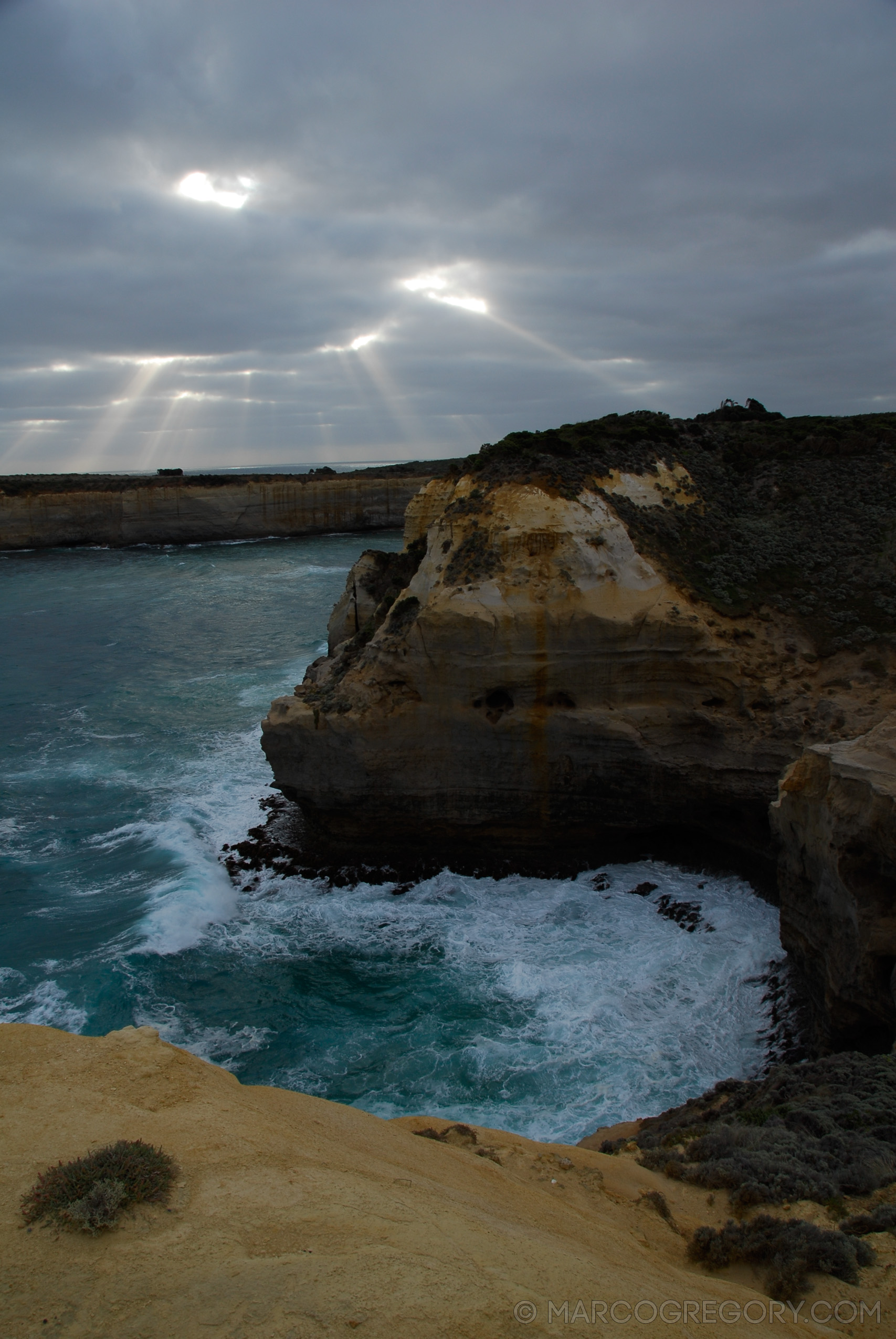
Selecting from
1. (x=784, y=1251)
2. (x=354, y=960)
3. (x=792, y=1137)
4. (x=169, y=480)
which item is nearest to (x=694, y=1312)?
(x=784, y=1251)

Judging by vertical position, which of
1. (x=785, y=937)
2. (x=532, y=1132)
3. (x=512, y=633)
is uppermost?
(x=512, y=633)

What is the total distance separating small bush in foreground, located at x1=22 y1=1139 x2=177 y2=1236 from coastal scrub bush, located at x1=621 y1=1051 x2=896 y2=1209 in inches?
164

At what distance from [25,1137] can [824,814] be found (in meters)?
9.14

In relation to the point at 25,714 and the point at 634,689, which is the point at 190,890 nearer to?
the point at 634,689

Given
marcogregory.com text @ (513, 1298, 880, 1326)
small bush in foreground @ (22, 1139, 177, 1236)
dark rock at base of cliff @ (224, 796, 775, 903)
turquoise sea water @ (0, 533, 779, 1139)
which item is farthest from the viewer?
dark rock at base of cliff @ (224, 796, 775, 903)

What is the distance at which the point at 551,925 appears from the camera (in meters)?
13.5

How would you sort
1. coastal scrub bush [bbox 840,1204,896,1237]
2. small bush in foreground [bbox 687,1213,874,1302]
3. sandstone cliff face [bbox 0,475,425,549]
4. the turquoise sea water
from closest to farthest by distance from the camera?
1. small bush in foreground [bbox 687,1213,874,1302]
2. coastal scrub bush [bbox 840,1204,896,1237]
3. the turquoise sea water
4. sandstone cliff face [bbox 0,475,425,549]

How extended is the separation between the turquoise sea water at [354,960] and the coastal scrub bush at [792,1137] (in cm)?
207

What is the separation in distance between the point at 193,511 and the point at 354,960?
60.5 meters

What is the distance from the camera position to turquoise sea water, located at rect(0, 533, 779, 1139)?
34.1 feet

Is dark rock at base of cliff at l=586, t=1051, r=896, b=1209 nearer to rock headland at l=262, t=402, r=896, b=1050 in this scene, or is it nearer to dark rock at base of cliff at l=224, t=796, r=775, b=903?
rock headland at l=262, t=402, r=896, b=1050

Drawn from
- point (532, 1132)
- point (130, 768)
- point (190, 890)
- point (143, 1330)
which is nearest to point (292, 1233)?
point (143, 1330)

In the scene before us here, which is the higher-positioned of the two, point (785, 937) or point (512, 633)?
point (512, 633)

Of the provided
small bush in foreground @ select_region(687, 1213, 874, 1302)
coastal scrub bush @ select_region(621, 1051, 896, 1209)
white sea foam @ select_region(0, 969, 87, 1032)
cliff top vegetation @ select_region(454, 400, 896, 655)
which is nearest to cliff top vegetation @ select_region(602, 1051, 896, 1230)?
coastal scrub bush @ select_region(621, 1051, 896, 1209)
